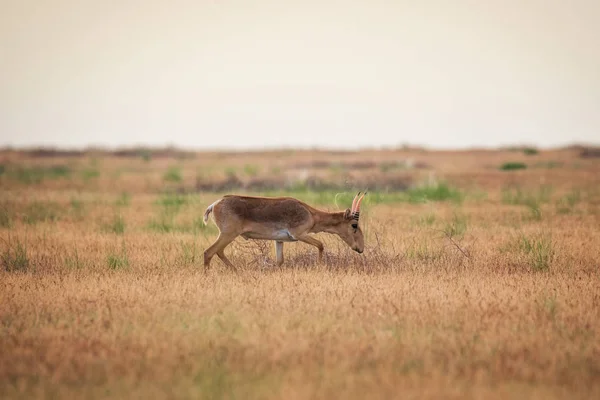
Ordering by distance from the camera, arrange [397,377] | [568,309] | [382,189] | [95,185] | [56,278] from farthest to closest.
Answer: [95,185], [382,189], [56,278], [568,309], [397,377]

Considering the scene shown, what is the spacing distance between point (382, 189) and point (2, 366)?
1007 inches

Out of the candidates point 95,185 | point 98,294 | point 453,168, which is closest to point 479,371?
point 98,294

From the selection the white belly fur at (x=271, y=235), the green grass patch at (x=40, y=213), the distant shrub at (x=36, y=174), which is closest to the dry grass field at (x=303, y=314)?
the green grass patch at (x=40, y=213)

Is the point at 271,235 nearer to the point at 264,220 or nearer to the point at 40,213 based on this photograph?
the point at 264,220

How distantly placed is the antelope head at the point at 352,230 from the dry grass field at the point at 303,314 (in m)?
0.37

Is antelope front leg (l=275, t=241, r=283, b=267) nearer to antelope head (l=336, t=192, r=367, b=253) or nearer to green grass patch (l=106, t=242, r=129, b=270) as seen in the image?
antelope head (l=336, t=192, r=367, b=253)

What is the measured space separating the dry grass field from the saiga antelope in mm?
441

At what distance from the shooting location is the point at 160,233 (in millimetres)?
18078

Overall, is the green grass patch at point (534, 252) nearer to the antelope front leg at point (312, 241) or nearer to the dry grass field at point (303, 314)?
the dry grass field at point (303, 314)

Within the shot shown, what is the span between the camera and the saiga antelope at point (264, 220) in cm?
1285

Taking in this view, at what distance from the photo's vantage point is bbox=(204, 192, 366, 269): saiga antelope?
12852mm

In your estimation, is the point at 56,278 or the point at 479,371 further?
the point at 56,278

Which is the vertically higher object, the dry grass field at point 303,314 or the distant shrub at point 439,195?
the distant shrub at point 439,195

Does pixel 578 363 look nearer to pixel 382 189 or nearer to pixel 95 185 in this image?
pixel 382 189
